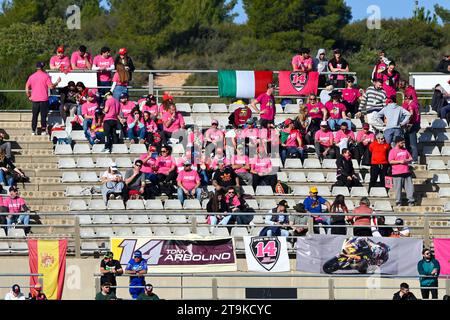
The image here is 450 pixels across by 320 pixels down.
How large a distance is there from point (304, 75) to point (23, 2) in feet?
149

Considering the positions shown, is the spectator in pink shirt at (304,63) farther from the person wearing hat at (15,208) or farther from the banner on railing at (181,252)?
the person wearing hat at (15,208)

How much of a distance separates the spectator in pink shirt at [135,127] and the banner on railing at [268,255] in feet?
15.4

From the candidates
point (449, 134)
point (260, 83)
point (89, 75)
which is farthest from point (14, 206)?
point (449, 134)

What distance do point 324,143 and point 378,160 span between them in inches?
50.5

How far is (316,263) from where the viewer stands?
20219 millimetres

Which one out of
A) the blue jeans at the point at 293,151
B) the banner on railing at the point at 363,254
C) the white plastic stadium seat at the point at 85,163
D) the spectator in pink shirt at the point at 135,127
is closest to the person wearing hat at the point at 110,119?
the spectator in pink shirt at the point at 135,127

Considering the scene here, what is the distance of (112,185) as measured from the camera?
73.5 ft

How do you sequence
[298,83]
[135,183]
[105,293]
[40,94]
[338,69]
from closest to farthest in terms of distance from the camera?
[105,293]
[135,183]
[40,94]
[298,83]
[338,69]

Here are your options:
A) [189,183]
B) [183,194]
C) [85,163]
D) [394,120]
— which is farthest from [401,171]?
[85,163]

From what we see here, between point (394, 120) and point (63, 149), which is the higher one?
point (394, 120)

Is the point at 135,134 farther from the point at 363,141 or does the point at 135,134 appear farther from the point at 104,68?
the point at 363,141

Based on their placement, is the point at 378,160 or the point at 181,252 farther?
the point at 378,160

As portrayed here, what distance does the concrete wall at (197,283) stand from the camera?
1998 centimetres

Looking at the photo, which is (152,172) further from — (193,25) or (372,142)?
(193,25)
